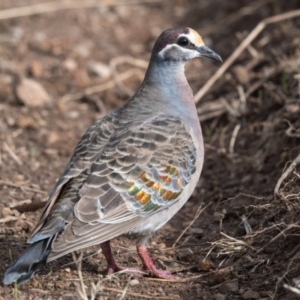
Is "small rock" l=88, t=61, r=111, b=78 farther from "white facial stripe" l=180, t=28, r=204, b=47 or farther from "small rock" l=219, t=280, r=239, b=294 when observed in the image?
"small rock" l=219, t=280, r=239, b=294

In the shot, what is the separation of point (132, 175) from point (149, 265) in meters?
0.57

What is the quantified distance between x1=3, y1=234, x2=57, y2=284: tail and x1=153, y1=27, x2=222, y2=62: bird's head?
5.64 ft

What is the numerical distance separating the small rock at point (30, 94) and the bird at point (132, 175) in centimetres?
281

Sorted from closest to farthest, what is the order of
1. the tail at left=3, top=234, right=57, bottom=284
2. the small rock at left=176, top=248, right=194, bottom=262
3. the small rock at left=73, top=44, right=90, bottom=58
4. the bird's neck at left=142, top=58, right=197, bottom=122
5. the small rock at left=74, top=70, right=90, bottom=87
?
the tail at left=3, top=234, right=57, bottom=284, the small rock at left=176, top=248, right=194, bottom=262, the bird's neck at left=142, top=58, right=197, bottom=122, the small rock at left=74, top=70, right=90, bottom=87, the small rock at left=73, top=44, right=90, bottom=58

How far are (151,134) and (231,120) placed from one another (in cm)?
246

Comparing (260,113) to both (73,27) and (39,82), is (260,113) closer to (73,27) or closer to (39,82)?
(39,82)

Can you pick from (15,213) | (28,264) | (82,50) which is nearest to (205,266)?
(28,264)

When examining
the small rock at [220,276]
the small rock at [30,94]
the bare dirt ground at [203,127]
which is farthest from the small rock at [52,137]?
the small rock at [220,276]

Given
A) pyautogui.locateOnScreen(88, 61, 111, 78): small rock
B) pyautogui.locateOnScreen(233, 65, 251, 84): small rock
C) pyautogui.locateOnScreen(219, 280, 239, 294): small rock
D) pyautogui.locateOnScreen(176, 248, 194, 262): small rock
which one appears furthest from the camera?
pyautogui.locateOnScreen(88, 61, 111, 78): small rock

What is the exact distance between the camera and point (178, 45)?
531 centimetres

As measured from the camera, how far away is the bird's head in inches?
208

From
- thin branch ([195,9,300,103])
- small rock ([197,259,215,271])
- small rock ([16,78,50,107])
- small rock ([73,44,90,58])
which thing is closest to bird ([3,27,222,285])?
small rock ([197,259,215,271])

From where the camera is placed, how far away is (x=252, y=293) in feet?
14.3

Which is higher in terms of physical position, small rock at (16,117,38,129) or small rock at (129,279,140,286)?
small rock at (16,117,38,129)
